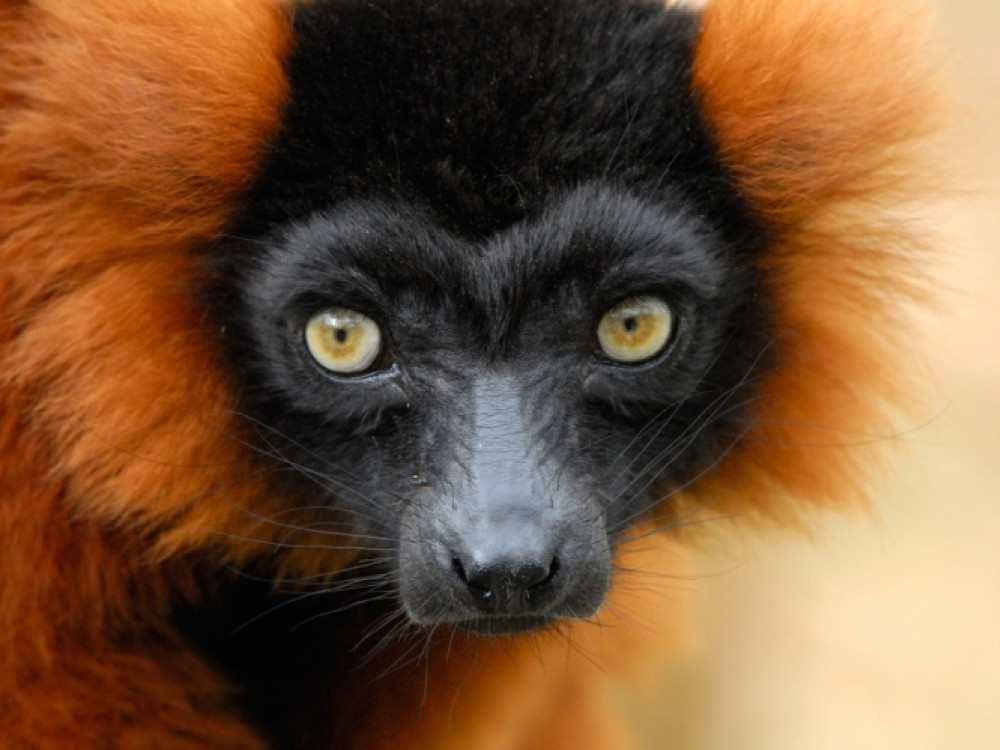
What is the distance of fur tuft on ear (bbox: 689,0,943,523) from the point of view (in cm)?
320

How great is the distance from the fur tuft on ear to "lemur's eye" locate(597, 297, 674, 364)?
38 cm

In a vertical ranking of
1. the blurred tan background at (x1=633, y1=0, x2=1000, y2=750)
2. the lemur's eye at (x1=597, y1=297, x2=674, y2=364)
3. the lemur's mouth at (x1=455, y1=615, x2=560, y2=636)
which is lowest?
the blurred tan background at (x1=633, y1=0, x2=1000, y2=750)

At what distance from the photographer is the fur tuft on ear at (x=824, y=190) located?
10.5ft

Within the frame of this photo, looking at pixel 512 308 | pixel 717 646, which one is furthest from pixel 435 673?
pixel 717 646

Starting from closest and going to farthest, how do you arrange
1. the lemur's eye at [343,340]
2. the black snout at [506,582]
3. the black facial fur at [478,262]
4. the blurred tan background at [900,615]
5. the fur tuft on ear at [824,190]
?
the black snout at [506,582] → the black facial fur at [478,262] → the lemur's eye at [343,340] → the fur tuft on ear at [824,190] → the blurred tan background at [900,615]

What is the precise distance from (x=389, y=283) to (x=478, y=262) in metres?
0.20

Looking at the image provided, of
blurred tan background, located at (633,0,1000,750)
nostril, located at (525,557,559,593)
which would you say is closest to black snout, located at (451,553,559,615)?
nostril, located at (525,557,559,593)

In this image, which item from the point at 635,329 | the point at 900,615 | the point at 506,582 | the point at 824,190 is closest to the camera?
the point at 506,582

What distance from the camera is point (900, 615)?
6.14 metres

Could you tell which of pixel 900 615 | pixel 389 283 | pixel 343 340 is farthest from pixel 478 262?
pixel 900 615

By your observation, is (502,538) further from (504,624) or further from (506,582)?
(504,624)

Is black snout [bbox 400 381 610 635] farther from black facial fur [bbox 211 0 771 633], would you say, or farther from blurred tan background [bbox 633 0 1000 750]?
blurred tan background [bbox 633 0 1000 750]

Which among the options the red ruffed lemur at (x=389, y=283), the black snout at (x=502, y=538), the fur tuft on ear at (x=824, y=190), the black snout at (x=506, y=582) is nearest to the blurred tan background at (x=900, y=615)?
the fur tuft on ear at (x=824, y=190)

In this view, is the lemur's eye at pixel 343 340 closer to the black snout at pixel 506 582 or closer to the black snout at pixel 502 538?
the black snout at pixel 502 538
